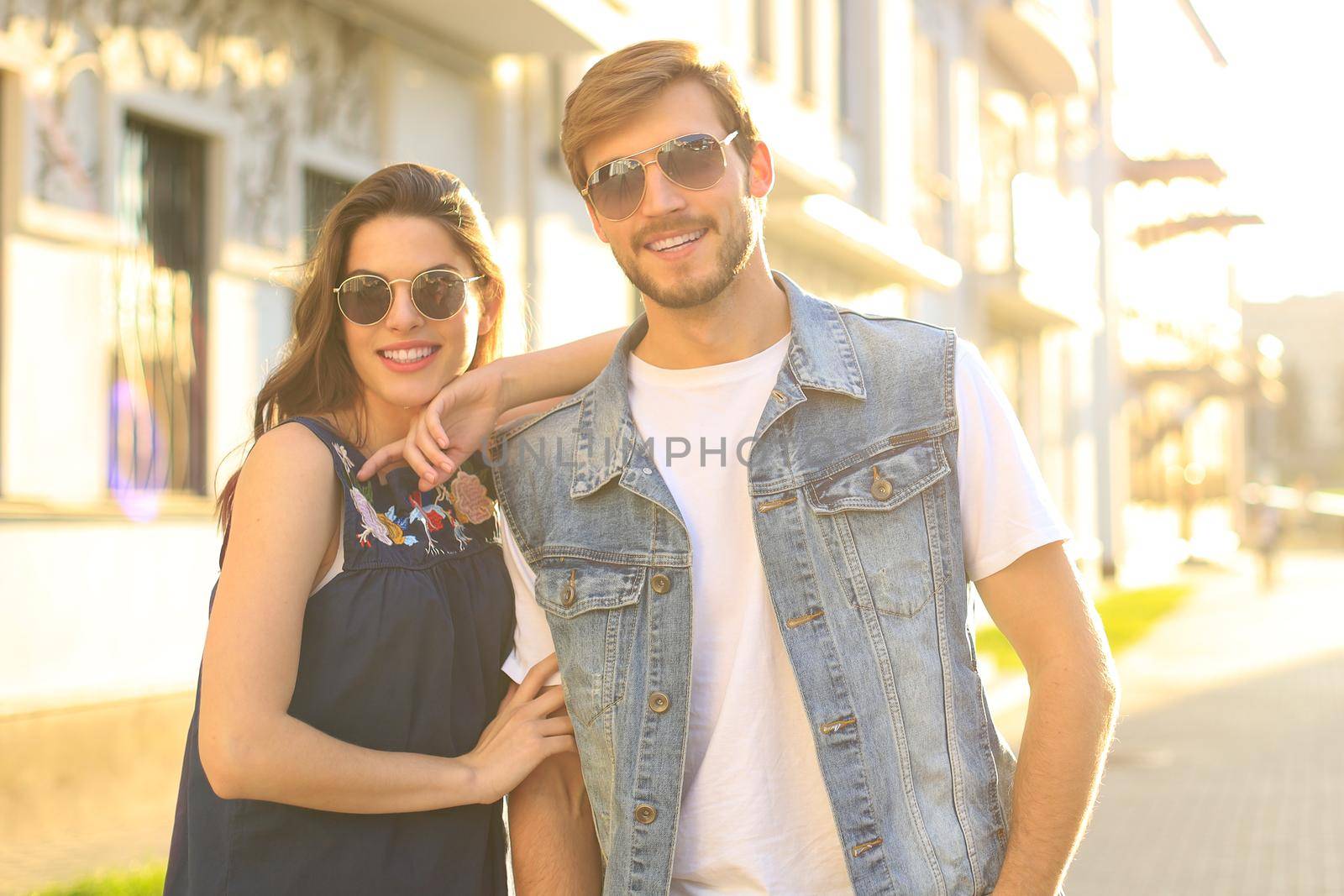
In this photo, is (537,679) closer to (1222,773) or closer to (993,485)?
(993,485)

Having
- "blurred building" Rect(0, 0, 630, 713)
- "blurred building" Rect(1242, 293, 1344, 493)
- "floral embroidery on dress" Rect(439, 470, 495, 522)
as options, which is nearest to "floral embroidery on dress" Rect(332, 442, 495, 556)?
"floral embroidery on dress" Rect(439, 470, 495, 522)

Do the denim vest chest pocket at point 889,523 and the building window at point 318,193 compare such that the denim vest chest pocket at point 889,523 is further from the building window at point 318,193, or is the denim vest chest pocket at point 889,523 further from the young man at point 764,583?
the building window at point 318,193

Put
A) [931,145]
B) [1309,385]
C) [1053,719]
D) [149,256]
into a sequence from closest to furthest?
[1053,719]
[149,256]
[931,145]
[1309,385]

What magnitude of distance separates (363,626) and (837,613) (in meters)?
0.80

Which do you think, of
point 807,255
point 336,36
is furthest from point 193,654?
point 807,255

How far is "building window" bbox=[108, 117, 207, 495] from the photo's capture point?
8.23 meters

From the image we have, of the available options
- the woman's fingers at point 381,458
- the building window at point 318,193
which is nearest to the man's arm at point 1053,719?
the woman's fingers at point 381,458

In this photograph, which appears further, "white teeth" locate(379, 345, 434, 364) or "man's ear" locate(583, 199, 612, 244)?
"white teeth" locate(379, 345, 434, 364)

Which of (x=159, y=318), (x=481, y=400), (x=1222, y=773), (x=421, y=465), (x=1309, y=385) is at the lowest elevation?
(x=1222, y=773)

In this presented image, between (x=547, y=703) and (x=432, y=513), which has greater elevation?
(x=432, y=513)

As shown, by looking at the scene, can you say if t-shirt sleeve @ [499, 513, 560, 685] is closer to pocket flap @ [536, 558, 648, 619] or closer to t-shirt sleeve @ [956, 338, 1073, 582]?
pocket flap @ [536, 558, 648, 619]

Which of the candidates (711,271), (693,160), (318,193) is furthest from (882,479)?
(318,193)

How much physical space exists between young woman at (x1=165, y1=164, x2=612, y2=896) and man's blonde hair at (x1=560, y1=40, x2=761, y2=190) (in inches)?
14.5

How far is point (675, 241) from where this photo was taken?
2.63 meters
